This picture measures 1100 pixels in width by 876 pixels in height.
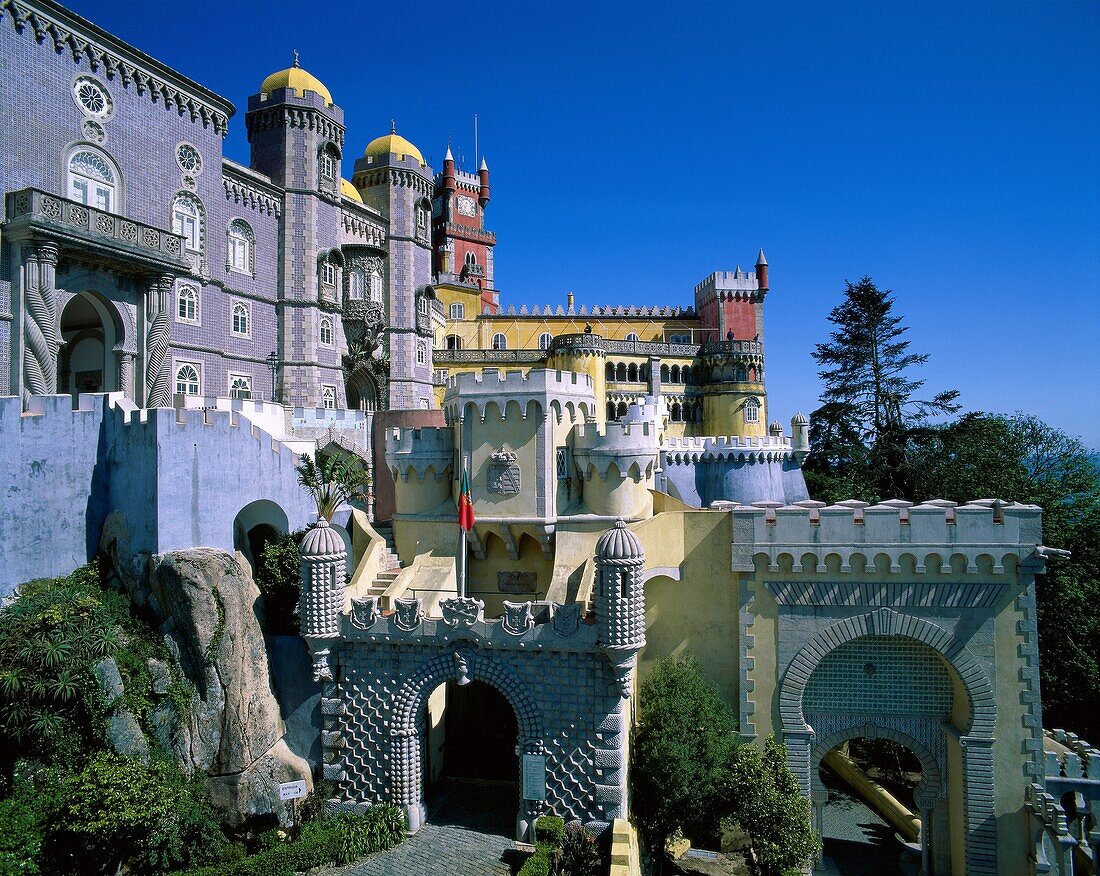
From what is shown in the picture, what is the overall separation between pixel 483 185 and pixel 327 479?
56.1 metres

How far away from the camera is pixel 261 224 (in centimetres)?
3506

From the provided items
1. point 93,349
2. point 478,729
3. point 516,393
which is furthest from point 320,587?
point 93,349

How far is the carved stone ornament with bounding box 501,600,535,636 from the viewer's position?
753 inches

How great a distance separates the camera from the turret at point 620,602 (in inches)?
709

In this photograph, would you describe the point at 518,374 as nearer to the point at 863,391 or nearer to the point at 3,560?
A: the point at 3,560

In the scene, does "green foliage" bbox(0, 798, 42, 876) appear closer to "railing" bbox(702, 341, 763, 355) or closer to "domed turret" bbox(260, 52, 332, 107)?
"domed turret" bbox(260, 52, 332, 107)

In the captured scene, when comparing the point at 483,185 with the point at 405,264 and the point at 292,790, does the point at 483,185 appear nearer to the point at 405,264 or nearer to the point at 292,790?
the point at 405,264

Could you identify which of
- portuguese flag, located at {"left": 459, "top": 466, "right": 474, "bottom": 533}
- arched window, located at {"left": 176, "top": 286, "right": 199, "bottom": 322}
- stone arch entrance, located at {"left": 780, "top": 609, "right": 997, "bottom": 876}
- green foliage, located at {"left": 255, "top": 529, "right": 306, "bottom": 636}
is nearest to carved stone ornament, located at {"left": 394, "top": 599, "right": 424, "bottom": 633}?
portuguese flag, located at {"left": 459, "top": 466, "right": 474, "bottom": 533}

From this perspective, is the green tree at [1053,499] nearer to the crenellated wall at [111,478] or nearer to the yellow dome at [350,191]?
the crenellated wall at [111,478]

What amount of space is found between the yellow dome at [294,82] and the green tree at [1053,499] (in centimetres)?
3759

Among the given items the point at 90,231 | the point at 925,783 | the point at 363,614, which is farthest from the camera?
the point at 90,231

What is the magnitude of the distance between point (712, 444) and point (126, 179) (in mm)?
32741

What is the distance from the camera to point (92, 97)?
26.9 m

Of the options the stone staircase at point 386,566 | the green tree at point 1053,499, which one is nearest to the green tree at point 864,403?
the green tree at point 1053,499
